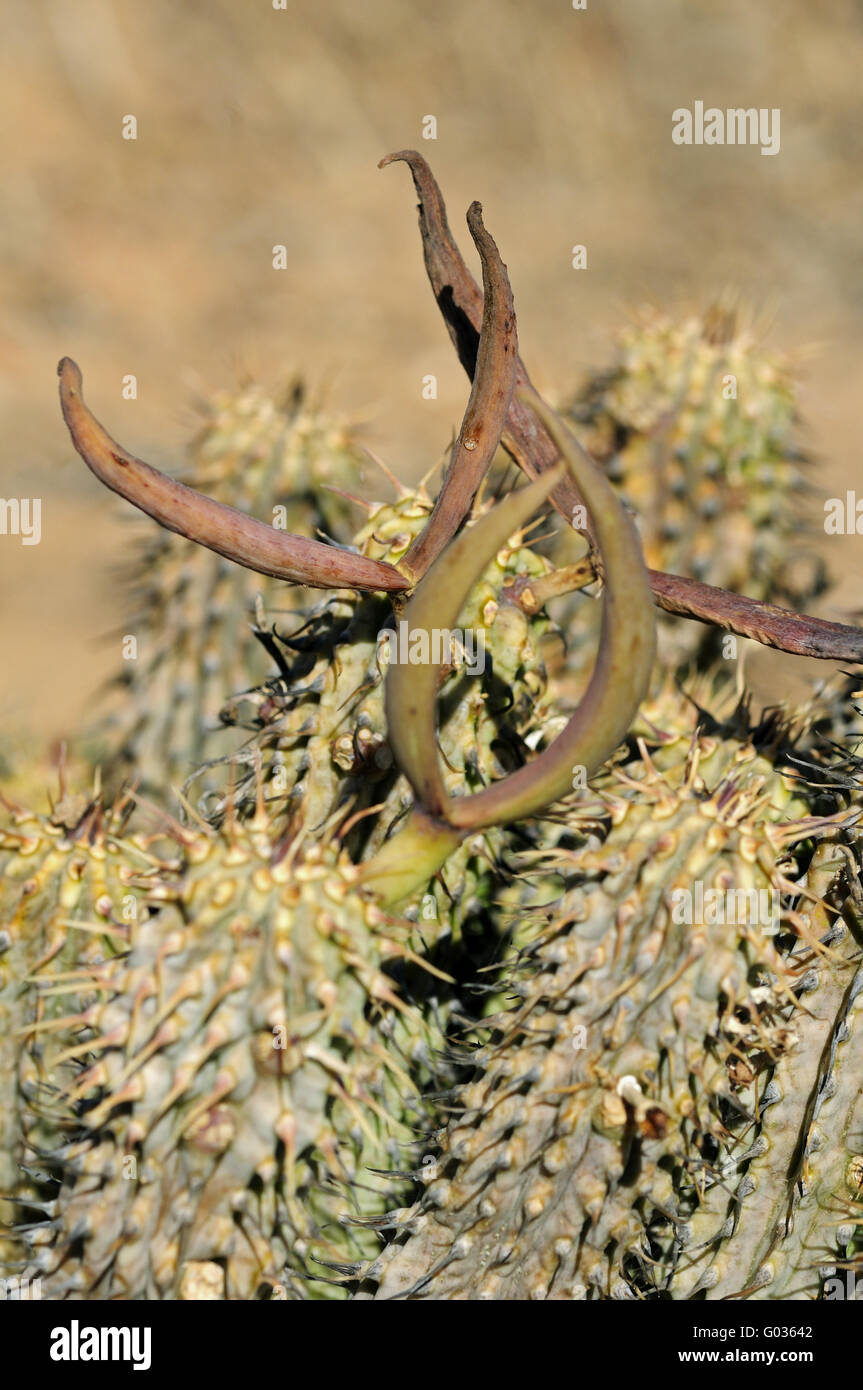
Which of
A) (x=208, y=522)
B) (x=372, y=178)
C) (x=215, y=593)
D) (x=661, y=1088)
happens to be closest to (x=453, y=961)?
(x=661, y=1088)

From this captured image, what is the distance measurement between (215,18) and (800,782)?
8.20 meters

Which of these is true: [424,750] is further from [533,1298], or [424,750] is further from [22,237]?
[22,237]

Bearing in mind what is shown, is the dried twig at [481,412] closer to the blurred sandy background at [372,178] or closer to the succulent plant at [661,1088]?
the succulent plant at [661,1088]

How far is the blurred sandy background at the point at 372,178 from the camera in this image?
25.7ft

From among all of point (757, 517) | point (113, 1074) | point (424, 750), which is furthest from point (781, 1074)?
point (757, 517)

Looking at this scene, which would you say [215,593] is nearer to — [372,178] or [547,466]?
[547,466]

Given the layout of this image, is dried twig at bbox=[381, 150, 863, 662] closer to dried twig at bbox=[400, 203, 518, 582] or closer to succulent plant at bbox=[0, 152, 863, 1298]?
succulent plant at bbox=[0, 152, 863, 1298]

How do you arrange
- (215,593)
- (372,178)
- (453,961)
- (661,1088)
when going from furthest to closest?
(372,178), (215,593), (453,961), (661,1088)

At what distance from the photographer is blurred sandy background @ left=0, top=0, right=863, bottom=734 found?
7.83 m

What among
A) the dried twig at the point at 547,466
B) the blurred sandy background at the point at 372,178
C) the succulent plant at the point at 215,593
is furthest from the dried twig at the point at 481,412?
the blurred sandy background at the point at 372,178

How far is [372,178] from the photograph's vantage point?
339 inches

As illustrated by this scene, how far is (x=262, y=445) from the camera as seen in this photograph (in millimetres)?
2340

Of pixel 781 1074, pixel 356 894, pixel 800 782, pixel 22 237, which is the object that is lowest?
pixel 781 1074

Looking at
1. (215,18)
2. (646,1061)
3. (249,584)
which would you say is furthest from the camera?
(215,18)
